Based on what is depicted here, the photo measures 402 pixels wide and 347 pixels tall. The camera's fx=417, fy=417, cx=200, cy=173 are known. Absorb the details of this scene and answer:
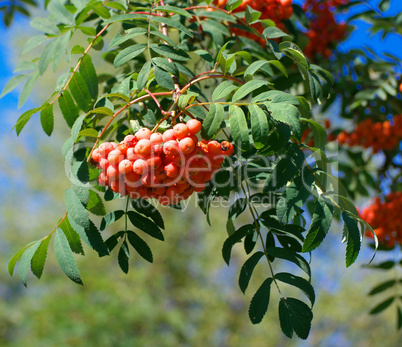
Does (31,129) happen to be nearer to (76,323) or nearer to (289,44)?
(76,323)

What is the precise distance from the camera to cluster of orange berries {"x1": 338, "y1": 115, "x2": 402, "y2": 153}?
249cm

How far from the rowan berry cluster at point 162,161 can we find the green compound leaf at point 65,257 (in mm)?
242

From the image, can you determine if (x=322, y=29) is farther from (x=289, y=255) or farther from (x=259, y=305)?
(x=259, y=305)

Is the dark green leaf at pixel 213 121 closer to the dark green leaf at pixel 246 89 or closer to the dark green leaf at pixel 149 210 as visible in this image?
the dark green leaf at pixel 246 89

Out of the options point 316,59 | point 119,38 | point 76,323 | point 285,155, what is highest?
point 119,38

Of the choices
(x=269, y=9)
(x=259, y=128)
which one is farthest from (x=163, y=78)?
(x=269, y=9)

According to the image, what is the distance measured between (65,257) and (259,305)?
59 centimetres

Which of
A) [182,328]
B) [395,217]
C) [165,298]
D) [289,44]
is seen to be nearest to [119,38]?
[289,44]

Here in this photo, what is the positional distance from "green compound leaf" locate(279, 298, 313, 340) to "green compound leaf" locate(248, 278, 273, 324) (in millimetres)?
53

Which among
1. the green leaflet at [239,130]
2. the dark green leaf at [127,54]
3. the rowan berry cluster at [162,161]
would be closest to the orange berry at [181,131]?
the rowan berry cluster at [162,161]

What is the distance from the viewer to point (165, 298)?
9406 mm

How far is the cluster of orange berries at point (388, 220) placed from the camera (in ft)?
7.94

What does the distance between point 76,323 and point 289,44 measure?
5.97 meters

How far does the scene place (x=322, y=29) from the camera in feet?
8.80
